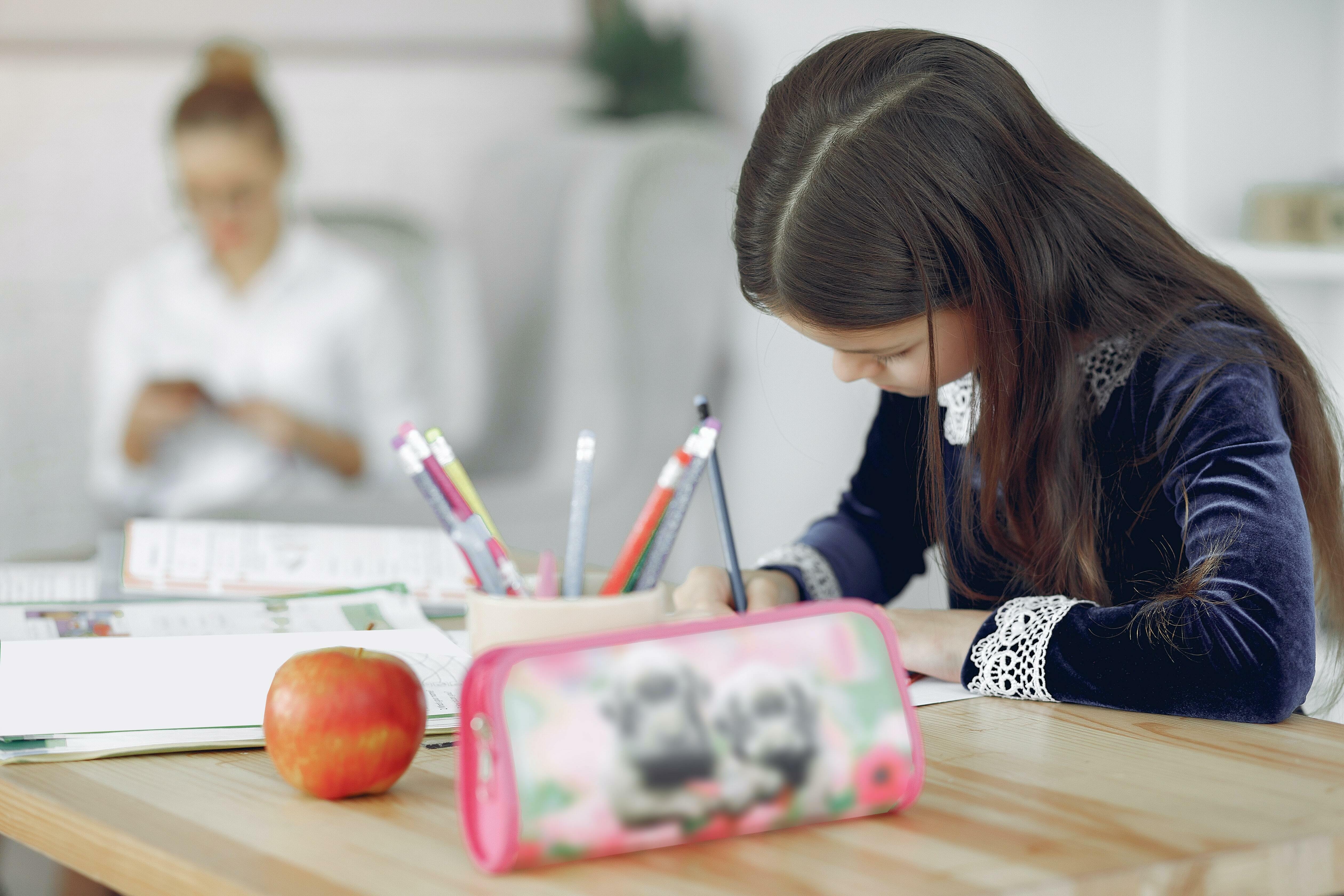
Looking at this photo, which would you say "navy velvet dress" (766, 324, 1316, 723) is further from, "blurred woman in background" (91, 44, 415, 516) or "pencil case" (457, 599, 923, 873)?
"blurred woman in background" (91, 44, 415, 516)

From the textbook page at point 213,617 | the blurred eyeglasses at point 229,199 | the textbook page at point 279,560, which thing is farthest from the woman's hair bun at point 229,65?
the textbook page at point 213,617

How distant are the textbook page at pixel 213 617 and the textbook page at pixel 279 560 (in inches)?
2.7

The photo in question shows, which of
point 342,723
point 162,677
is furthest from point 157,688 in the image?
point 342,723

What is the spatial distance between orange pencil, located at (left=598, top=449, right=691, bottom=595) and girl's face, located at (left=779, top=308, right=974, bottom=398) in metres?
0.29

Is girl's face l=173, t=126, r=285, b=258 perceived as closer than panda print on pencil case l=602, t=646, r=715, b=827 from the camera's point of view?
No

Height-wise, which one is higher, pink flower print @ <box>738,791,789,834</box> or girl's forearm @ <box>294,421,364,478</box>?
girl's forearm @ <box>294,421,364,478</box>

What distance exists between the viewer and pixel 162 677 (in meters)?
0.66

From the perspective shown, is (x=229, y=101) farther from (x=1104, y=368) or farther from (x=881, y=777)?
(x=881, y=777)

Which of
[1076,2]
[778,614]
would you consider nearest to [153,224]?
[1076,2]

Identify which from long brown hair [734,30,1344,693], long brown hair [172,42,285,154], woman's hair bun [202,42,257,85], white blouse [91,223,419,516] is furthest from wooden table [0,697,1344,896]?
woman's hair bun [202,42,257,85]

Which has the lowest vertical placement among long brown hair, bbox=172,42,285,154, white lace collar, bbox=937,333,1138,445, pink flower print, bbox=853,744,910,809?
pink flower print, bbox=853,744,910,809

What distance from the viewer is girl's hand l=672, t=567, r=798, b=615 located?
0.78 metres

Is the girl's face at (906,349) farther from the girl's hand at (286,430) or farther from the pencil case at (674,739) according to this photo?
the girl's hand at (286,430)

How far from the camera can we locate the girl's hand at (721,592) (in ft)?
2.55
